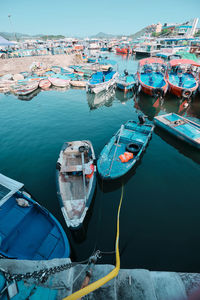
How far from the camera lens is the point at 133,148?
13.3 metres

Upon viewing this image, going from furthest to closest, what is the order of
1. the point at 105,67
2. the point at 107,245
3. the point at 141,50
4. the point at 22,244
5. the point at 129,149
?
the point at 141,50
the point at 105,67
the point at 129,149
the point at 107,245
the point at 22,244

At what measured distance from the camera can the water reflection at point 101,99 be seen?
26.5 meters

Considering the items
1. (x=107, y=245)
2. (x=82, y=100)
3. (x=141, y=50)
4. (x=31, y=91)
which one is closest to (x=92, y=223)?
(x=107, y=245)

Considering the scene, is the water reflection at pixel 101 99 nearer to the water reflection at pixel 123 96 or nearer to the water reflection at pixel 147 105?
the water reflection at pixel 123 96

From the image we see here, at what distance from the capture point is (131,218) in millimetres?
9398

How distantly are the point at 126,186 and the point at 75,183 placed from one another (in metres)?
4.24

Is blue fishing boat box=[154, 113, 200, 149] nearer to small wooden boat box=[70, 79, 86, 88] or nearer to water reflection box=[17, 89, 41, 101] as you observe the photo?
small wooden boat box=[70, 79, 86, 88]

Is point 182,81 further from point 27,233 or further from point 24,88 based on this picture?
point 27,233

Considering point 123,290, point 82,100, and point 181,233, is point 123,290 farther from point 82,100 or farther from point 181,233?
point 82,100

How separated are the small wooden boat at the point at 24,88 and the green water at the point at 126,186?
23.5 ft

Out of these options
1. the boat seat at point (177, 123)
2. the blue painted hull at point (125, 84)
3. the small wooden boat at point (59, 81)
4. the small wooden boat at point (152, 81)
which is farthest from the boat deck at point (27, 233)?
the small wooden boat at point (59, 81)

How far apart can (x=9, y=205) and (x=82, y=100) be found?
23.9 m

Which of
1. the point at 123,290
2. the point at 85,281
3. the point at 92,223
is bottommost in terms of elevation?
the point at 92,223

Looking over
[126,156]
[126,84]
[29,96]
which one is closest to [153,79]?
[126,84]
